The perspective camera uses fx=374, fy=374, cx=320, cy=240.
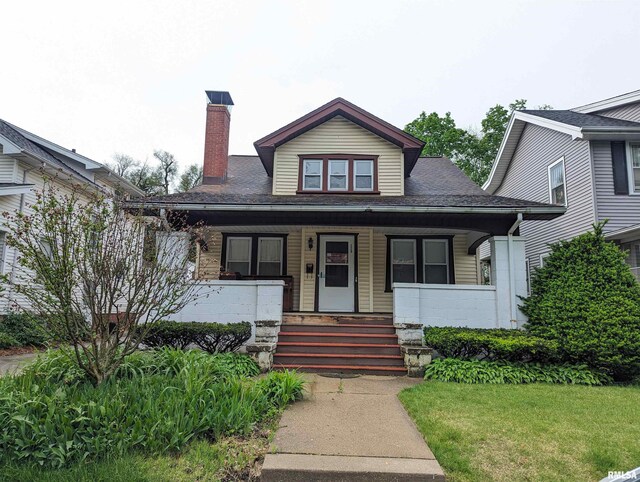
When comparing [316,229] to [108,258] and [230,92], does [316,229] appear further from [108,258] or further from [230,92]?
[108,258]

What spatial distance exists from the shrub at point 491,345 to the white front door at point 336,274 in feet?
10.5

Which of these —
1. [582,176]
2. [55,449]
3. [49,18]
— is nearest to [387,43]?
A: [582,176]

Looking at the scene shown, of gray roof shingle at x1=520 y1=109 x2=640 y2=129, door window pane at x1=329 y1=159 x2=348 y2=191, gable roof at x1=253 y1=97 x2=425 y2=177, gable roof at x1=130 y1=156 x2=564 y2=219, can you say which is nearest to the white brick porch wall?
gable roof at x1=130 y1=156 x2=564 y2=219

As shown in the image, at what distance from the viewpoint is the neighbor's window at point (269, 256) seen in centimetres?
1034

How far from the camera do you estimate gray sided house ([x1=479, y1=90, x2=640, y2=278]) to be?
9.70 meters

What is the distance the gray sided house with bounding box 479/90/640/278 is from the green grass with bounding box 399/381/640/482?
4.97 m

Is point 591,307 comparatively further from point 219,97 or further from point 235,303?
point 219,97

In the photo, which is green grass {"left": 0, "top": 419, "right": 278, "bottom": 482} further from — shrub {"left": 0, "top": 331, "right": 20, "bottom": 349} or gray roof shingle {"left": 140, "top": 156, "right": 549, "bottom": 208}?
shrub {"left": 0, "top": 331, "right": 20, "bottom": 349}

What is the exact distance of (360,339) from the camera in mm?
7348

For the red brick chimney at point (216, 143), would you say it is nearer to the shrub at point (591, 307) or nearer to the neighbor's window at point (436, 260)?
the neighbor's window at point (436, 260)

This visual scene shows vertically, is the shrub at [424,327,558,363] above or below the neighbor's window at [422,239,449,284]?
below

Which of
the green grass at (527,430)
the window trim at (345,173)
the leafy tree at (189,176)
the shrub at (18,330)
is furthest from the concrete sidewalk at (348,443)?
the leafy tree at (189,176)

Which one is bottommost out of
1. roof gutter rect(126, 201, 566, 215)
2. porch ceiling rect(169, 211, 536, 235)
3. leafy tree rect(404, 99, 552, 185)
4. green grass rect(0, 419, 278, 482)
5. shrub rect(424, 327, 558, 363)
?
green grass rect(0, 419, 278, 482)

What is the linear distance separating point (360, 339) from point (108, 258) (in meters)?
4.85
